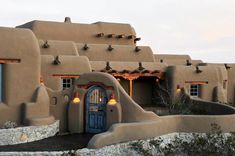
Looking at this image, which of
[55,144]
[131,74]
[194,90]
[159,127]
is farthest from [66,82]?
[194,90]

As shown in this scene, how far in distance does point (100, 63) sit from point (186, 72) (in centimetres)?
615

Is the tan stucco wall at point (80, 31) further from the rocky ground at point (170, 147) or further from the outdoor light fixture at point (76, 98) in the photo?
the rocky ground at point (170, 147)

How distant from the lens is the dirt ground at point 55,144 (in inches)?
541

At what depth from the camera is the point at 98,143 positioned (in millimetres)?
13266

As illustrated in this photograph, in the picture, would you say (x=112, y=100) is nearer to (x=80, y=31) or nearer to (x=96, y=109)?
(x=96, y=109)

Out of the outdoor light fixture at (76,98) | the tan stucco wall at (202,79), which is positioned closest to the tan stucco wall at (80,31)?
the tan stucco wall at (202,79)

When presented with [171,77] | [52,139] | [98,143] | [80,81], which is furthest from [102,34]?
[98,143]

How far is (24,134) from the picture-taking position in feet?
49.6

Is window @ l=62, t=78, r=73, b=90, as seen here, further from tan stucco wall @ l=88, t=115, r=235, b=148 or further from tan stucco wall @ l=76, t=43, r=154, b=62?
tan stucco wall @ l=88, t=115, r=235, b=148

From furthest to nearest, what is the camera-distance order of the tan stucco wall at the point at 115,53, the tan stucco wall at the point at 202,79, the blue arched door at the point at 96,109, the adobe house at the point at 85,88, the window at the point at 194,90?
the tan stucco wall at the point at 115,53 → the window at the point at 194,90 → the tan stucco wall at the point at 202,79 → the blue arched door at the point at 96,109 → the adobe house at the point at 85,88

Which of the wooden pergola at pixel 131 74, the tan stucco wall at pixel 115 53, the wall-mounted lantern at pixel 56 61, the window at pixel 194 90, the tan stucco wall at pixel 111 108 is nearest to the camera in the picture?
the tan stucco wall at pixel 111 108

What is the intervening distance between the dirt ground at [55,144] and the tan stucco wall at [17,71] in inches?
74.9

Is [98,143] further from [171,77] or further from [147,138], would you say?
[171,77]

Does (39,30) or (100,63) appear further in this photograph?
(39,30)
